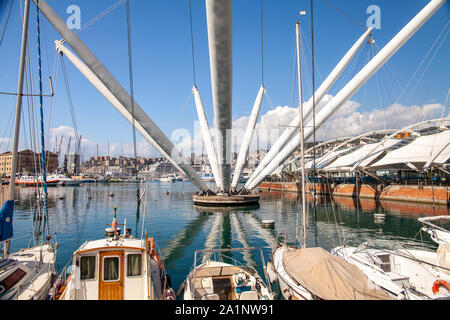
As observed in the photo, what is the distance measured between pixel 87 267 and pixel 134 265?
1.02 metres

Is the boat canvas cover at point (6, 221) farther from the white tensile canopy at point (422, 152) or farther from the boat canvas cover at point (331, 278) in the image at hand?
the white tensile canopy at point (422, 152)

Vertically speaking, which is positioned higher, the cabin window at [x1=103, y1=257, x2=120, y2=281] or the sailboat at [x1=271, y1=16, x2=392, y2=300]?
the cabin window at [x1=103, y1=257, x2=120, y2=281]

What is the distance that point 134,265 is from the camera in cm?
632

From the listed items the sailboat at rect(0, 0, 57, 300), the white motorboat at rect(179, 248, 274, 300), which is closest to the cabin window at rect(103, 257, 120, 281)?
the white motorboat at rect(179, 248, 274, 300)

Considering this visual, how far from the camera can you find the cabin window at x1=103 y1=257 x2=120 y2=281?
6137mm

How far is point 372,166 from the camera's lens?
36500 millimetres

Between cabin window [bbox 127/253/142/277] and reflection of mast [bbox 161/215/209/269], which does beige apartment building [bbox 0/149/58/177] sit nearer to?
reflection of mast [bbox 161/215/209/269]

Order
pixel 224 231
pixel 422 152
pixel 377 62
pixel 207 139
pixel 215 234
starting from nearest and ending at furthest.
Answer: pixel 215 234, pixel 224 231, pixel 377 62, pixel 422 152, pixel 207 139

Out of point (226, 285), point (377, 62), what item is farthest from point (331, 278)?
point (377, 62)

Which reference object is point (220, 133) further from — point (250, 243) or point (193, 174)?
point (250, 243)

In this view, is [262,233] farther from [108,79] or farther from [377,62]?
[377,62]

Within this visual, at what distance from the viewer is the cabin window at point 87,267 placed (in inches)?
238

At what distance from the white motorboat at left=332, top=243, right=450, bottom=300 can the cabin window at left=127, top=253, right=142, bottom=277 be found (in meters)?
6.12
